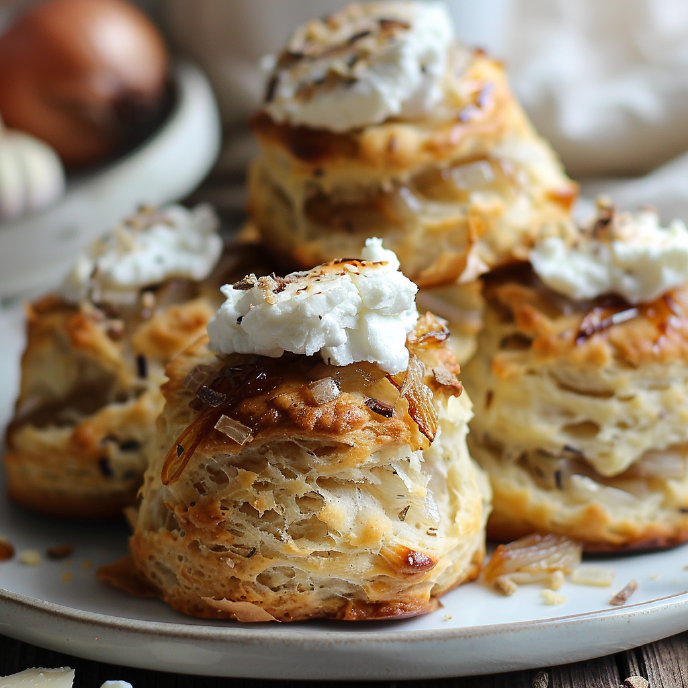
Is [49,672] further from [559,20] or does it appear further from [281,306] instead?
[559,20]

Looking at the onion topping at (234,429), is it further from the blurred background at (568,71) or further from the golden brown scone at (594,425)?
the blurred background at (568,71)

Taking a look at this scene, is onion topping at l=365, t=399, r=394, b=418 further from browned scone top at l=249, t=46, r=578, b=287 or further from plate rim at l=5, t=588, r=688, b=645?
browned scone top at l=249, t=46, r=578, b=287

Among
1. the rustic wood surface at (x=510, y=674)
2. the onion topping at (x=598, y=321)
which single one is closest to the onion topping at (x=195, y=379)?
the rustic wood surface at (x=510, y=674)

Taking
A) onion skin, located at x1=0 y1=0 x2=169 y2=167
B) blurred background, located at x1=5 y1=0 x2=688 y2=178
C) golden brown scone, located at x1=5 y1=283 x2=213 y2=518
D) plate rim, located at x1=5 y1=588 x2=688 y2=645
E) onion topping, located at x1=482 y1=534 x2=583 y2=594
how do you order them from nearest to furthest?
1. plate rim, located at x1=5 y1=588 x2=688 y2=645
2. onion topping, located at x1=482 y1=534 x2=583 y2=594
3. golden brown scone, located at x1=5 y1=283 x2=213 y2=518
4. onion skin, located at x1=0 y1=0 x2=169 y2=167
5. blurred background, located at x1=5 y1=0 x2=688 y2=178

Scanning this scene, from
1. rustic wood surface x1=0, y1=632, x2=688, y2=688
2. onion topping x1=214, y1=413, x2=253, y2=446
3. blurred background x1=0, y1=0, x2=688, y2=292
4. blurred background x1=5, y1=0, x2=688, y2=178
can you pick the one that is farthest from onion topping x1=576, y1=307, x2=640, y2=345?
blurred background x1=5, y1=0, x2=688, y2=178

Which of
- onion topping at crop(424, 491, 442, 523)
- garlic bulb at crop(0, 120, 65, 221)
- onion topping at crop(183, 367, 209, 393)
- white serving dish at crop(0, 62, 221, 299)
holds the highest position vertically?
onion topping at crop(183, 367, 209, 393)

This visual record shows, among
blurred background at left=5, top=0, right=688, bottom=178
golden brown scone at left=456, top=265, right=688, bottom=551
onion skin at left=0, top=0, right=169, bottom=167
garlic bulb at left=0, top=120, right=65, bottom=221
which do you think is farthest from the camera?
blurred background at left=5, top=0, right=688, bottom=178

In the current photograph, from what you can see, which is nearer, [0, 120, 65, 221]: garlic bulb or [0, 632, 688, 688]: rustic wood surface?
[0, 632, 688, 688]: rustic wood surface

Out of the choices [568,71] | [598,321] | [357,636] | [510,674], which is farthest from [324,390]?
[568,71]
